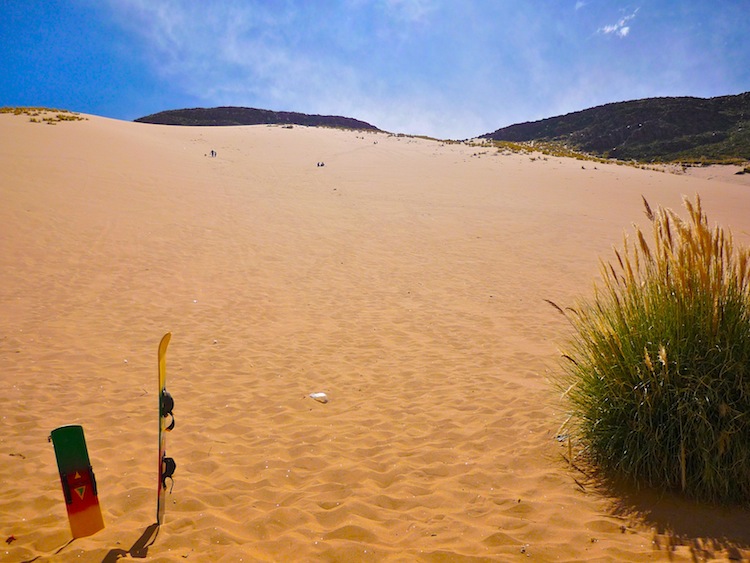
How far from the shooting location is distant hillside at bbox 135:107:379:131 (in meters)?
65.2

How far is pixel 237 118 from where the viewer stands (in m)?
69.8

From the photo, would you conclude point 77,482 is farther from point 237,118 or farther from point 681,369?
point 237,118

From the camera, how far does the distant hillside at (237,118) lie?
65.2m

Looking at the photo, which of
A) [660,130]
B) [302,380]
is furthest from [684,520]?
[660,130]

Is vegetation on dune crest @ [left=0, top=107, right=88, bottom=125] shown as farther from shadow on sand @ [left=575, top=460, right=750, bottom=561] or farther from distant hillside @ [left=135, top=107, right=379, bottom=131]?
distant hillside @ [left=135, top=107, right=379, bottom=131]

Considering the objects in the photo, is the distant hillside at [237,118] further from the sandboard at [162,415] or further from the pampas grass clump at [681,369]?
the sandboard at [162,415]

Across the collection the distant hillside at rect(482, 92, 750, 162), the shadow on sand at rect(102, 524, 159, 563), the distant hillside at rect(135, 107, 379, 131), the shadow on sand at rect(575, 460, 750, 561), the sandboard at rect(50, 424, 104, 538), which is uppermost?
the distant hillside at rect(135, 107, 379, 131)

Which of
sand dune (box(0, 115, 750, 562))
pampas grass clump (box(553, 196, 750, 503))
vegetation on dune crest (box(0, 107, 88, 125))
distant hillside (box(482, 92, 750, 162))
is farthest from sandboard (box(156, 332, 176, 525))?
distant hillside (box(482, 92, 750, 162))

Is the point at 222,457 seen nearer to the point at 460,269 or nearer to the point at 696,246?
the point at 696,246

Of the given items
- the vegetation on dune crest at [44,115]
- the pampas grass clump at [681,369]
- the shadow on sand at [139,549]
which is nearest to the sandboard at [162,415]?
the shadow on sand at [139,549]

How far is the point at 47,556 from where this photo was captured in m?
2.59

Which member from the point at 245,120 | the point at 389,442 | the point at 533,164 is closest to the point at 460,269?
the point at 389,442

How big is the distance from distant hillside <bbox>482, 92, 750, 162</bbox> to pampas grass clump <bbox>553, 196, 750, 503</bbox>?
152 ft

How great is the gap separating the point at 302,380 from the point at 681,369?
12.8ft
